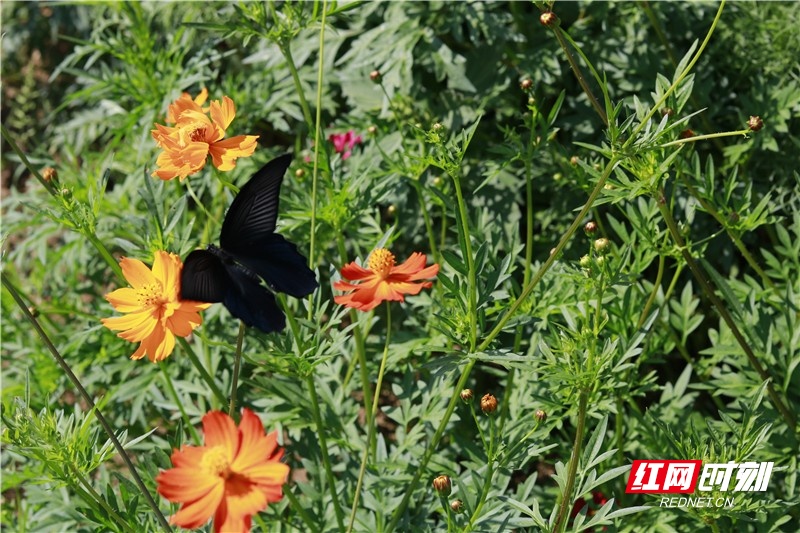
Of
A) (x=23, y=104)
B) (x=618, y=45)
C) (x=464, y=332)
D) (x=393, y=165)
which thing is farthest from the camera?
(x=23, y=104)

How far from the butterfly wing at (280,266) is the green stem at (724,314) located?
597mm

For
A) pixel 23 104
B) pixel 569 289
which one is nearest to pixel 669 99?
pixel 569 289

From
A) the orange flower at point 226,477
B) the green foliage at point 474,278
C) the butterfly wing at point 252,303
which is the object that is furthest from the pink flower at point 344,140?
the orange flower at point 226,477

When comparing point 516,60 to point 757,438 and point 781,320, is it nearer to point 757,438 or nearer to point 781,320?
point 781,320

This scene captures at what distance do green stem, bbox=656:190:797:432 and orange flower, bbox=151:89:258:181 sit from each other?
643 mm

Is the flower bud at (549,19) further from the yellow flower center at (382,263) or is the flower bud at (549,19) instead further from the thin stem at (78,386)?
the thin stem at (78,386)

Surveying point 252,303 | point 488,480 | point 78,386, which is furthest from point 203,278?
point 488,480

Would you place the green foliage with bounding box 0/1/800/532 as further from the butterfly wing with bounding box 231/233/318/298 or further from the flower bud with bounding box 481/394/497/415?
the butterfly wing with bounding box 231/233/318/298

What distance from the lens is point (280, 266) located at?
41.0 inches

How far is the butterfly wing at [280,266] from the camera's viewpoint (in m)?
1.02

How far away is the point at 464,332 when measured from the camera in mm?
1299

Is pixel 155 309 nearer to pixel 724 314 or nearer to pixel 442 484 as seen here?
pixel 442 484

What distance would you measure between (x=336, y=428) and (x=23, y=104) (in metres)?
2.63

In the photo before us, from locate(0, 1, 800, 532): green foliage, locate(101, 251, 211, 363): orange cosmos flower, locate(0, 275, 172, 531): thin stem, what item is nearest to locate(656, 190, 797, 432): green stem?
locate(0, 1, 800, 532): green foliage
